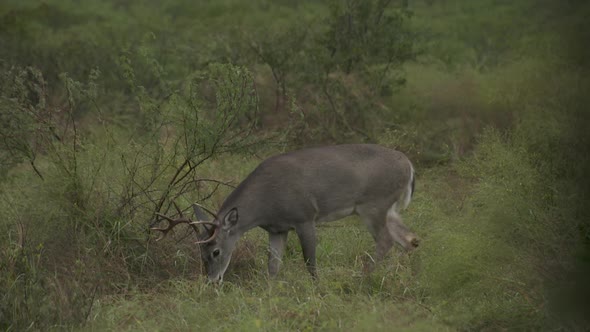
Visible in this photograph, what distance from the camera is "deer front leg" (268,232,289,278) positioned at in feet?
31.4

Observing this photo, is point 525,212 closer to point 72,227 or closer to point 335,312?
point 335,312

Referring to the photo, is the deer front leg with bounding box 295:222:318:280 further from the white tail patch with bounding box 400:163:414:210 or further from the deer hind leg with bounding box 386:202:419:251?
the white tail patch with bounding box 400:163:414:210

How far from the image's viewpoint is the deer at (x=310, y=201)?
957 centimetres

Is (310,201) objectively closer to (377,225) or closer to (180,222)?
(377,225)

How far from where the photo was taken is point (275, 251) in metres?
9.73

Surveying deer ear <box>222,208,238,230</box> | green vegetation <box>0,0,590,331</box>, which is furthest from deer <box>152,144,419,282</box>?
green vegetation <box>0,0,590,331</box>

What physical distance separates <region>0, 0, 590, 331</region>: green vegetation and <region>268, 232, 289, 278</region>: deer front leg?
0.43ft

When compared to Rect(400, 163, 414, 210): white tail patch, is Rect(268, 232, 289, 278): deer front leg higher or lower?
lower

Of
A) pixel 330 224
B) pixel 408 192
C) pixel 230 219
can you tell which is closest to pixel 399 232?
pixel 408 192

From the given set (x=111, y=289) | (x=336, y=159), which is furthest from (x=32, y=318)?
(x=336, y=159)

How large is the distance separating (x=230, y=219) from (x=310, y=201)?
898 mm

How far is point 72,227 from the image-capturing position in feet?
30.8

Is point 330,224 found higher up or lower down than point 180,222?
lower down

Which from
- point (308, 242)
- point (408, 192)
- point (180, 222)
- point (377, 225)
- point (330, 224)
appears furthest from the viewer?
point (330, 224)
